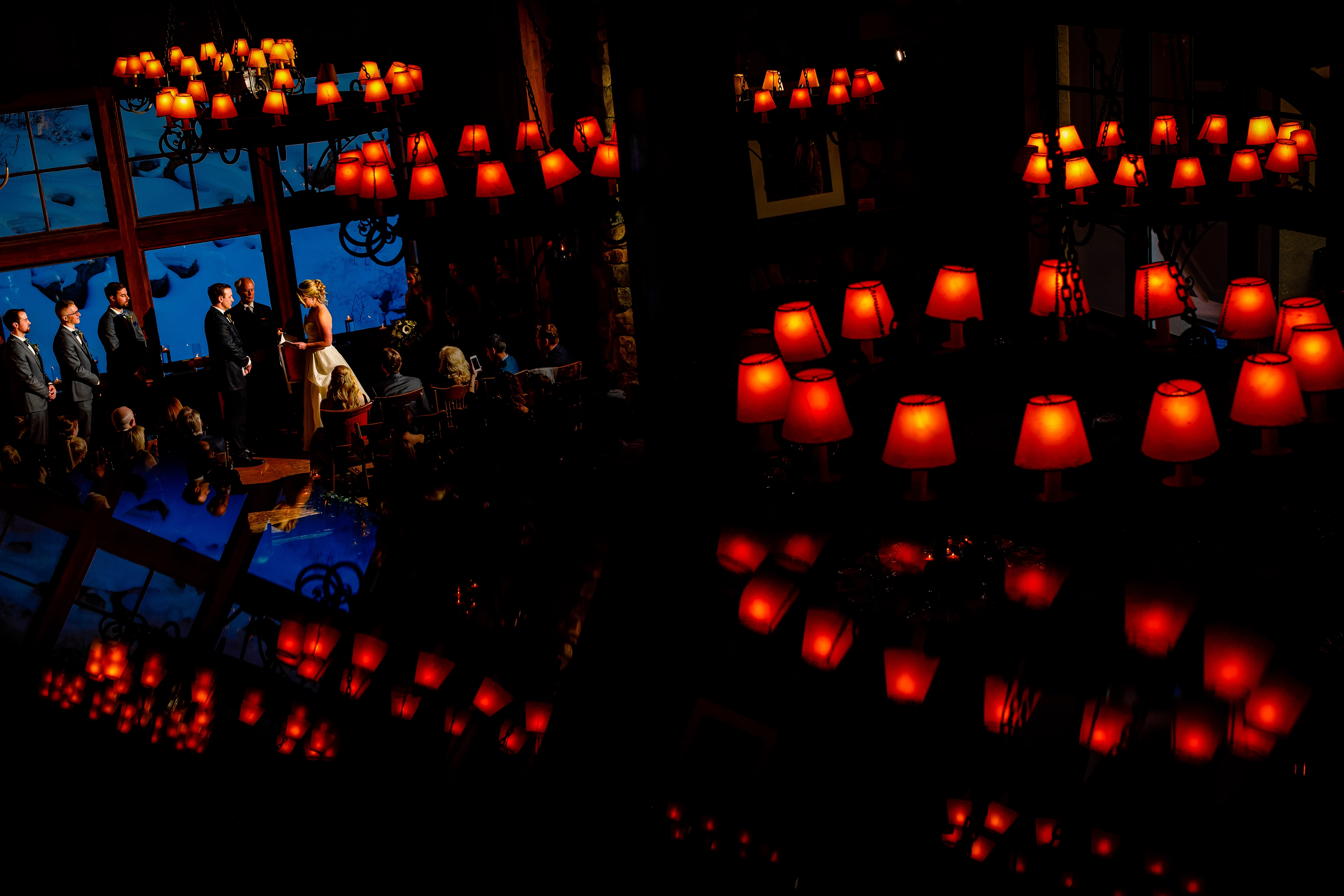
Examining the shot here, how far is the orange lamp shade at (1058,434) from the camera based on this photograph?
3254 mm

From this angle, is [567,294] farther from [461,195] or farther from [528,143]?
[461,195]

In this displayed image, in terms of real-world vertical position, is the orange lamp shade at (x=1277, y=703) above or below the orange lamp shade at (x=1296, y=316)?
below

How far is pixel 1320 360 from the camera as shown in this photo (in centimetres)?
358

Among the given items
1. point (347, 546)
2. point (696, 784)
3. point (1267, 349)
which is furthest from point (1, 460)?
point (1267, 349)

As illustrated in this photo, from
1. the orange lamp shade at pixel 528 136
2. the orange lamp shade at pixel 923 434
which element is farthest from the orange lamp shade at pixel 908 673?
the orange lamp shade at pixel 528 136

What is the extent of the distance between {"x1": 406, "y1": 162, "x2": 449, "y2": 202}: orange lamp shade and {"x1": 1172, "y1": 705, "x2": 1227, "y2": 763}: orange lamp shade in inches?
136

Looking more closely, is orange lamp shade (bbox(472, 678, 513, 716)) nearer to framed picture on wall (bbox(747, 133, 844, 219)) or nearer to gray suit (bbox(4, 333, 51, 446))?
framed picture on wall (bbox(747, 133, 844, 219))

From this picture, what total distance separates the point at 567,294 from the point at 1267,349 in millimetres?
5832

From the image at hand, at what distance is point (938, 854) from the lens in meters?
2.33

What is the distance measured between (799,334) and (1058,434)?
4.43 ft

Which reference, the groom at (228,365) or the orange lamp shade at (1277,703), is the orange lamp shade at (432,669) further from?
the groom at (228,365)

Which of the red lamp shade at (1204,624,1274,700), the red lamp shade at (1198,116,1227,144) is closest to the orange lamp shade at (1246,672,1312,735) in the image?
the red lamp shade at (1204,624,1274,700)

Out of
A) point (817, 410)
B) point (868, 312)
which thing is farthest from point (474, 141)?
point (817, 410)

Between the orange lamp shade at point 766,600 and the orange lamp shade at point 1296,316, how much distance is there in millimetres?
1753
